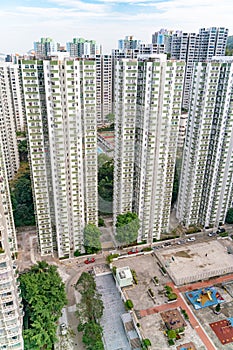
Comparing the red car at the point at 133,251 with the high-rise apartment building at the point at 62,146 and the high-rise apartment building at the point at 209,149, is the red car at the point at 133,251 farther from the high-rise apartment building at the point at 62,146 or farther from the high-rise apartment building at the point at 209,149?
the high-rise apartment building at the point at 209,149

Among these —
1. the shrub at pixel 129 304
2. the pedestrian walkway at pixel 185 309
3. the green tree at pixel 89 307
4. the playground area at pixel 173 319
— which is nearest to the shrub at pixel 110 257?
the shrub at pixel 129 304

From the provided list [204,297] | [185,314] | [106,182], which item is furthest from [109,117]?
[185,314]

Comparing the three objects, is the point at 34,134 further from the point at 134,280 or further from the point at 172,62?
the point at 134,280

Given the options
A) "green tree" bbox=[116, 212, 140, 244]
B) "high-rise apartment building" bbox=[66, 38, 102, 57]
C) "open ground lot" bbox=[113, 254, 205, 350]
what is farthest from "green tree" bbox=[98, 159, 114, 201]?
"high-rise apartment building" bbox=[66, 38, 102, 57]

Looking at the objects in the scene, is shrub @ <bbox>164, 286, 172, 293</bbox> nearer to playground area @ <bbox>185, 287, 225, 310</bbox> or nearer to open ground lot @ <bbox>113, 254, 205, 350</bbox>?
open ground lot @ <bbox>113, 254, 205, 350</bbox>

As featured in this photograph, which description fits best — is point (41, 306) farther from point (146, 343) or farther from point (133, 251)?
point (133, 251)
